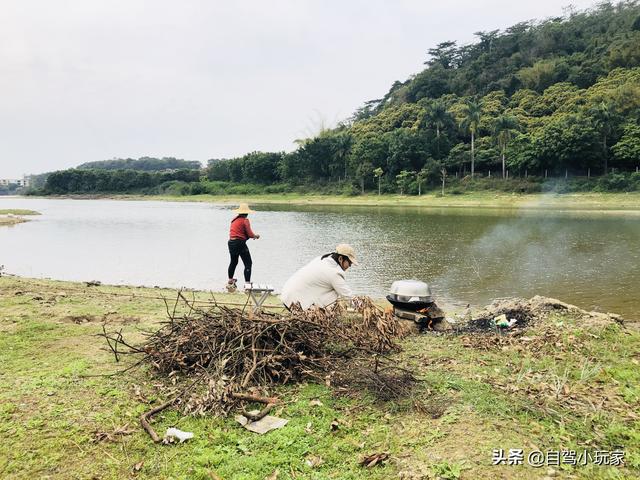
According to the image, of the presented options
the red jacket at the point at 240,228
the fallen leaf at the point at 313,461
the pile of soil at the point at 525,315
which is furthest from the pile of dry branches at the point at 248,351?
the red jacket at the point at 240,228

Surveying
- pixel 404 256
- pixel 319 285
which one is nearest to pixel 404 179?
pixel 404 256

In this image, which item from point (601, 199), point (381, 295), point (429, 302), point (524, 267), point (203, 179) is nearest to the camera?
point (429, 302)

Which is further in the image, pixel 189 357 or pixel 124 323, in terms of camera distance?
pixel 124 323

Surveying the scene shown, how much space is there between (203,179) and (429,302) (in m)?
98.1

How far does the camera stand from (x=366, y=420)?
3.82 m

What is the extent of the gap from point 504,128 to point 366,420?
59.8 metres

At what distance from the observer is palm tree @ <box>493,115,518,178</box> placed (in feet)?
184

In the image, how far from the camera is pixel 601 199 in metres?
42.4

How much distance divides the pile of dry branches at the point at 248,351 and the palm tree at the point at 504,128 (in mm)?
55605

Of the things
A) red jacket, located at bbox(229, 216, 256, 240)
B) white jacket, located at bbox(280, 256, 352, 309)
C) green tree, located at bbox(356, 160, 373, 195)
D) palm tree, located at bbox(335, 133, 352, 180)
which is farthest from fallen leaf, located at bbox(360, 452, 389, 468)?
palm tree, located at bbox(335, 133, 352, 180)

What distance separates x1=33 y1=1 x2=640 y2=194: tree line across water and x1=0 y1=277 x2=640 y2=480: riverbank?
159ft

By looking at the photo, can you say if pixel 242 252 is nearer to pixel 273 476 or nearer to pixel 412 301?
pixel 412 301

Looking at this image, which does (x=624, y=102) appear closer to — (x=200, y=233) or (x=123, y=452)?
(x=200, y=233)

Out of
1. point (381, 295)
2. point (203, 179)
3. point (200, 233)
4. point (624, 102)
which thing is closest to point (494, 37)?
point (624, 102)
